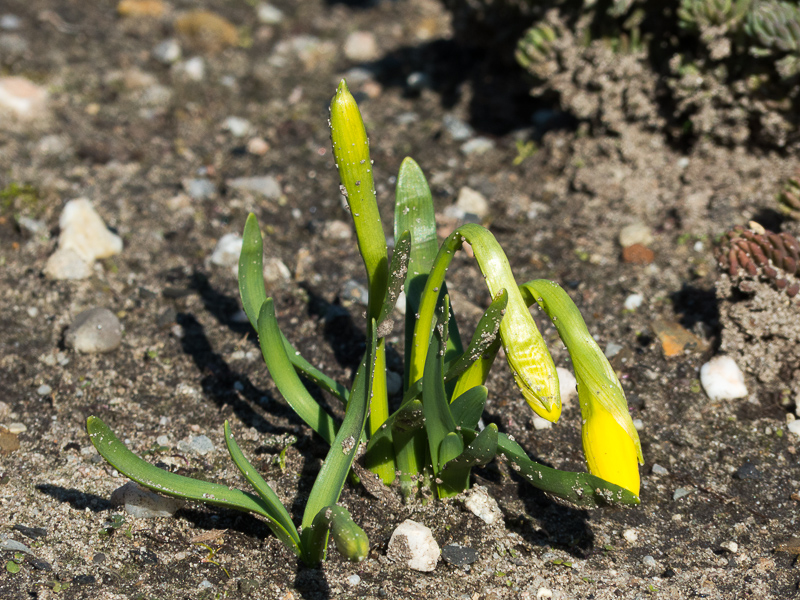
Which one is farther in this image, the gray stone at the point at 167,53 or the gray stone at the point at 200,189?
the gray stone at the point at 167,53

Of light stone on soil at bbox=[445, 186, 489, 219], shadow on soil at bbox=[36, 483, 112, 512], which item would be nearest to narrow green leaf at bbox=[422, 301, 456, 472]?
shadow on soil at bbox=[36, 483, 112, 512]

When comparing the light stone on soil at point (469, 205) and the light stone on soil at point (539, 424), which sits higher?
the light stone on soil at point (469, 205)

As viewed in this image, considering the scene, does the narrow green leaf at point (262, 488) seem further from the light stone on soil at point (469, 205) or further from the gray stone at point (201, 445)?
the light stone on soil at point (469, 205)

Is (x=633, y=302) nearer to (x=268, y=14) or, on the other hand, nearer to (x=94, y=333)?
(x=94, y=333)

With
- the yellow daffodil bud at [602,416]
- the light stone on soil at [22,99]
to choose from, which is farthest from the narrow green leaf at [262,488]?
the light stone on soil at [22,99]

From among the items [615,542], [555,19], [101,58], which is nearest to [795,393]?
[615,542]
